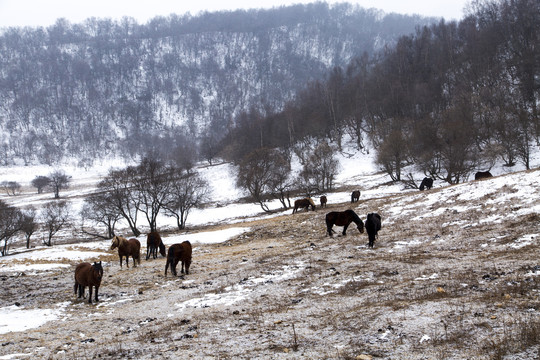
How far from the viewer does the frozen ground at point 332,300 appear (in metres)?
5.33

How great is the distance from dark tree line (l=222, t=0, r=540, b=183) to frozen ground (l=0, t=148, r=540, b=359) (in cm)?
2880

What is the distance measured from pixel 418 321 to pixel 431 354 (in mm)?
1381

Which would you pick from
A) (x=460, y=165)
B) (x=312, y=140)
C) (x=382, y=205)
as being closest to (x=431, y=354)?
(x=382, y=205)

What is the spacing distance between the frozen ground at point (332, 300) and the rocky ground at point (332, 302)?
35 mm

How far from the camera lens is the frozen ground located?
5332 mm

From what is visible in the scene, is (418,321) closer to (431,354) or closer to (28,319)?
(431,354)

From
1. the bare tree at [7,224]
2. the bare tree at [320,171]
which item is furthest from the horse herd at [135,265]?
the bare tree at [320,171]

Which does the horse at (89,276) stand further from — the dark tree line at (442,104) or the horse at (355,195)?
the dark tree line at (442,104)

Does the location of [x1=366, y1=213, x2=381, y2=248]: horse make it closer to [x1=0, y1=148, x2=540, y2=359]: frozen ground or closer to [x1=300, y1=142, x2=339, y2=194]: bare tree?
[x1=0, y1=148, x2=540, y2=359]: frozen ground

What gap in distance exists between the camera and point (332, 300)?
27.8 ft

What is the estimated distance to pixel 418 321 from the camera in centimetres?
589

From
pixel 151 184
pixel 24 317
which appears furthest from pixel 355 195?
pixel 24 317

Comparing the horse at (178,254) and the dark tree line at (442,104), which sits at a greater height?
the dark tree line at (442,104)

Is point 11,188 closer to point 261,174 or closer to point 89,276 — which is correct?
point 261,174
